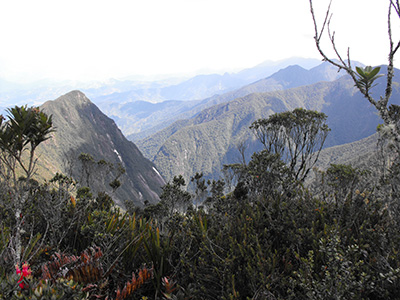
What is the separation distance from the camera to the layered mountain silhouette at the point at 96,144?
9662 cm

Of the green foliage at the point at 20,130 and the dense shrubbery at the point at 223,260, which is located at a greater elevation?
the green foliage at the point at 20,130

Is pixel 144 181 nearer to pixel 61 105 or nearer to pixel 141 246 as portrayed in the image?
pixel 61 105

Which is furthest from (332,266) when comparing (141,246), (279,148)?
(279,148)

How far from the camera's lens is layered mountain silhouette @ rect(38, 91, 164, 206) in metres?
96.6

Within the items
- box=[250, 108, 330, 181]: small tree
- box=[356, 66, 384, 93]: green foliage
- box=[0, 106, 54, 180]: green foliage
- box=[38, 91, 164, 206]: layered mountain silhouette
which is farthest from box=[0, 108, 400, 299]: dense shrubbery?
box=[38, 91, 164, 206]: layered mountain silhouette

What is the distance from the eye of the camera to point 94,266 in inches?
140

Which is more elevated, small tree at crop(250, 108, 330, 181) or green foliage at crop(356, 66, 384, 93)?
green foliage at crop(356, 66, 384, 93)

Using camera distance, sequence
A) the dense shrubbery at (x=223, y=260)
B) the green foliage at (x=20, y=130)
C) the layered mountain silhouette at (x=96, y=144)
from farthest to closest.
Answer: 1. the layered mountain silhouette at (x=96, y=144)
2. the green foliage at (x=20, y=130)
3. the dense shrubbery at (x=223, y=260)

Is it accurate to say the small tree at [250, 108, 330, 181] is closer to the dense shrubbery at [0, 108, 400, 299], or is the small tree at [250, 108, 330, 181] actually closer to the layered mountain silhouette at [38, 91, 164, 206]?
the dense shrubbery at [0, 108, 400, 299]

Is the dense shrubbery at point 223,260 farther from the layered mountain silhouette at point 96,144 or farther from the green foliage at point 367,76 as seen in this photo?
the layered mountain silhouette at point 96,144

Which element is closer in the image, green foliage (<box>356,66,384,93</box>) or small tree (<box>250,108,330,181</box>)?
green foliage (<box>356,66,384,93</box>)

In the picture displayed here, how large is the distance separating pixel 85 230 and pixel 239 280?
3252 millimetres

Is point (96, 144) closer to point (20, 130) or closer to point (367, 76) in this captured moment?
point (20, 130)

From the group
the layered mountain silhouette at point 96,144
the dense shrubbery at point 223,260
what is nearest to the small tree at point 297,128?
the dense shrubbery at point 223,260
